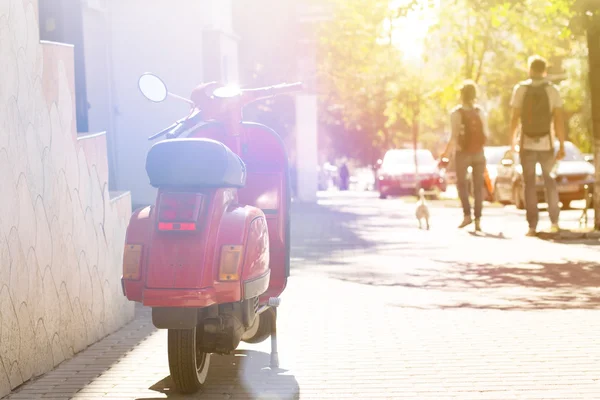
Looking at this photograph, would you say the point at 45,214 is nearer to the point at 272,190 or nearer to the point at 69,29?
the point at 272,190

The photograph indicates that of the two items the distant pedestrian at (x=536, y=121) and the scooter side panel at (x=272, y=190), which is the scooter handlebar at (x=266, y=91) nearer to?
the scooter side panel at (x=272, y=190)

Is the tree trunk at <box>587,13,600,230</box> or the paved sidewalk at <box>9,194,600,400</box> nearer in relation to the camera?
the paved sidewalk at <box>9,194,600,400</box>

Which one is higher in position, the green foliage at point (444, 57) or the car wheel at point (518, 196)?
the green foliage at point (444, 57)

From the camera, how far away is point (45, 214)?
22.4ft

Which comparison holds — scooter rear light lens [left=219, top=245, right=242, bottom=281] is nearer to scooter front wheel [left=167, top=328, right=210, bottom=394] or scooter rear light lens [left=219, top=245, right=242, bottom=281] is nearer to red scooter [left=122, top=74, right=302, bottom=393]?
red scooter [left=122, top=74, right=302, bottom=393]

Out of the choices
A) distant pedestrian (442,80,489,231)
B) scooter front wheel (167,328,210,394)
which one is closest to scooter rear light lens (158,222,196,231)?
scooter front wheel (167,328,210,394)

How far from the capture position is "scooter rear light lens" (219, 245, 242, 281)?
5.76 m

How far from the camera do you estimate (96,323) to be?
26.0 ft

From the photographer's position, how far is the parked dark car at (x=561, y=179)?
80.0 feet

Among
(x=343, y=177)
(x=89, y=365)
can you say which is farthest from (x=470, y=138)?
(x=343, y=177)

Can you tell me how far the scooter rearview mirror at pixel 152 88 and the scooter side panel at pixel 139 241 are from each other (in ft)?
3.79

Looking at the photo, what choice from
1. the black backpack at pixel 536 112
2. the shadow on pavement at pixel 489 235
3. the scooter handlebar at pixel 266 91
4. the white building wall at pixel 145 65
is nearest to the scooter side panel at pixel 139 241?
the scooter handlebar at pixel 266 91

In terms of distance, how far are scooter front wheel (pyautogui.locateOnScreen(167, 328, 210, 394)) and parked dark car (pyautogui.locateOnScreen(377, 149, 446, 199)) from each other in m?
30.6

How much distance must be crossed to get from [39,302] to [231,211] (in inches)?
55.4
